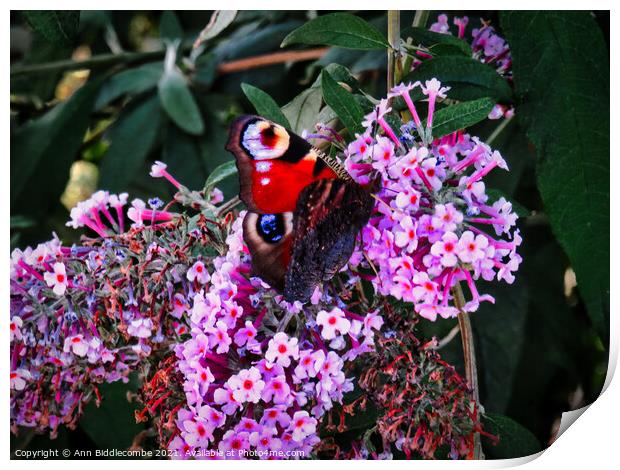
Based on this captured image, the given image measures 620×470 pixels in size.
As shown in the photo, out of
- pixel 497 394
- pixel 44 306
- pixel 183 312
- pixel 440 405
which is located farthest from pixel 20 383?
pixel 497 394

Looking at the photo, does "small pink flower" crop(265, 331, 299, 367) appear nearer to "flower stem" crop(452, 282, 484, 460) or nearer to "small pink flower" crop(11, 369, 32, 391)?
"flower stem" crop(452, 282, 484, 460)

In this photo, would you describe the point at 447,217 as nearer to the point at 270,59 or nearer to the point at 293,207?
the point at 293,207

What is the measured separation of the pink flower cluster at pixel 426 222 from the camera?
694 mm

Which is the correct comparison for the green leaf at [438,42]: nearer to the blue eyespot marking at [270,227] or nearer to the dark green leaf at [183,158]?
the blue eyespot marking at [270,227]

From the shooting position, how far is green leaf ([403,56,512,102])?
2.81 ft

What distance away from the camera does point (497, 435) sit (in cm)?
87

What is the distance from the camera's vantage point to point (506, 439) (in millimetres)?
879

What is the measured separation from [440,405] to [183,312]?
0.28m

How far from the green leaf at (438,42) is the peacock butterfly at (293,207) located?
0.75ft

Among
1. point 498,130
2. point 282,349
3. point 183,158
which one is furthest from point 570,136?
point 183,158

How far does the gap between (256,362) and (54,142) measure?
2.22 feet
